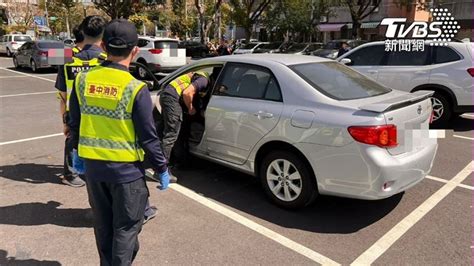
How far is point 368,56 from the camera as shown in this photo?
26.9ft

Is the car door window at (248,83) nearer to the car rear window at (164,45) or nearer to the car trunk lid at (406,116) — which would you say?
the car trunk lid at (406,116)

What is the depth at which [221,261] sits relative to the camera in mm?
3051

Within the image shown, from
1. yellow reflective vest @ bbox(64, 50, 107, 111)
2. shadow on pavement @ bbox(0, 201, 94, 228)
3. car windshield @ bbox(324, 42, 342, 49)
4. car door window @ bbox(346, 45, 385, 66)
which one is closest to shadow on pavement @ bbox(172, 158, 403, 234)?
shadow on pavement @ bbox(0, 201, 94, 228)

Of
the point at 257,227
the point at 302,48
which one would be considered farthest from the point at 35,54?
the point at 257,227

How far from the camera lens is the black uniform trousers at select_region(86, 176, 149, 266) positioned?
2.31 metres

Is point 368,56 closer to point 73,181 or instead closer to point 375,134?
point 375,134

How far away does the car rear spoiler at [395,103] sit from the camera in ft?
10.8

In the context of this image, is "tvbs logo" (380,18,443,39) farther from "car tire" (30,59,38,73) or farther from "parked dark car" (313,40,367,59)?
"car tire" (30,59,38,73)

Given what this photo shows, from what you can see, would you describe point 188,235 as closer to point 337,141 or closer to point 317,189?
point 317,189

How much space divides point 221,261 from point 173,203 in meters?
1.25

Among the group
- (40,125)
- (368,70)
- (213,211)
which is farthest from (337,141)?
(40,125)

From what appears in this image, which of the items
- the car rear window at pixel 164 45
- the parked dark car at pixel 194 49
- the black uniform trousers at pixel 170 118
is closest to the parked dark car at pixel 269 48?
the parked dark car at pixel 194 49

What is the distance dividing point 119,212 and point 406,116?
2575 mm

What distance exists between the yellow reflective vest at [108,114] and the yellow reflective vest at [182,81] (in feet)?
7.28
